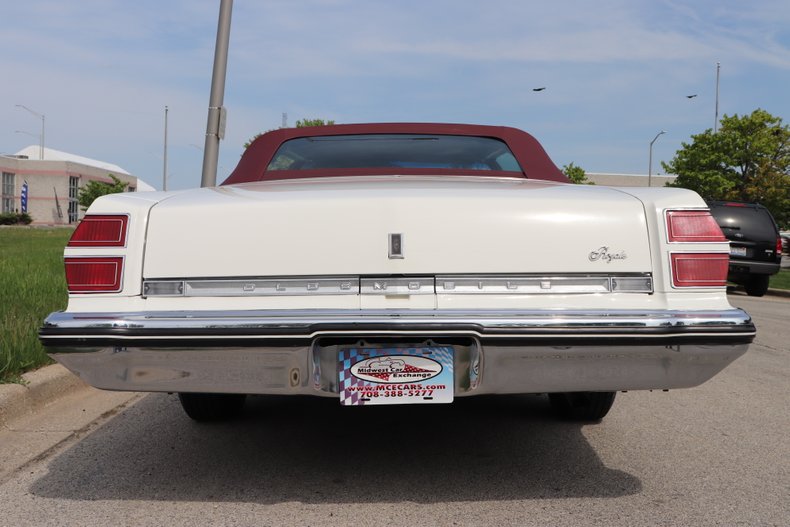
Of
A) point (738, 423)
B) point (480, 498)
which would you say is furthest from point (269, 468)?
point (738, 423)

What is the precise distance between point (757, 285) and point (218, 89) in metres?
10.9

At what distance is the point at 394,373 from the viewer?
272 centimetres

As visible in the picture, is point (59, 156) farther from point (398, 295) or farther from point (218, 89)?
point (398, 295)

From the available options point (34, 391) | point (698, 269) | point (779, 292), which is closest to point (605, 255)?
point (698, 269)

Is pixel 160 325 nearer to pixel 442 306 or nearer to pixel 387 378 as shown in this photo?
pixel 387 378

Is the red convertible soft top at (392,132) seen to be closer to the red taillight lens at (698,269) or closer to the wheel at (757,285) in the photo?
the red taillight lens at (698,269)

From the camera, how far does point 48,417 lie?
4.27 metres

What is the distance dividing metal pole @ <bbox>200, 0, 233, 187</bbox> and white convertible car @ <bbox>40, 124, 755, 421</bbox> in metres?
6.53

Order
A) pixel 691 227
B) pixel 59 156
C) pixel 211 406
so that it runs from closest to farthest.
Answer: pixel 691 227 → pixel 211 406 → pixel 59 156

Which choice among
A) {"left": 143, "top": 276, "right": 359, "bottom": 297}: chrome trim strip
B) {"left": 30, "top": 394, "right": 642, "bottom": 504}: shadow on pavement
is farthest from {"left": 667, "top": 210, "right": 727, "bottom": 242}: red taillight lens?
{"left": 143, "top": 276, "right": 359, "bottom": 297}: chrome trim strip

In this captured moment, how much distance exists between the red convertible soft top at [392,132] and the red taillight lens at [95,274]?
120cm

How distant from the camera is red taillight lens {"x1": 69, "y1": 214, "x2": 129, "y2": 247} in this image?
2.88 m

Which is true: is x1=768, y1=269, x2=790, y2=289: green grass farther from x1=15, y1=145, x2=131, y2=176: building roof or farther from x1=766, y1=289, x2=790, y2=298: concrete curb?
x1=15, y1=145, x2=131, y2=176: building roof

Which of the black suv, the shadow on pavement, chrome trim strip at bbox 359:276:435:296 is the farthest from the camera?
the black suv
